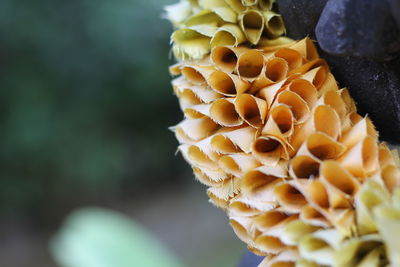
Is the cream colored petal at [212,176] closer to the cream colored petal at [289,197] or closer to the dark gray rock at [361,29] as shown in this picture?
the cream colored petal at [289,197]

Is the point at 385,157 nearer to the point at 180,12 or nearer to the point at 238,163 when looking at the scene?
the point at 238,163

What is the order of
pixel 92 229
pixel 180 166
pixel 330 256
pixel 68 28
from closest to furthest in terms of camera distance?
pixel 330 256
pixel 92 229
pixel 68 28
pixel 180 166

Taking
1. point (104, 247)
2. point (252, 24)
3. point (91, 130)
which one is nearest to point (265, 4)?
point (252, 24)

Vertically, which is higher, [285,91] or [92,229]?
[285,91]

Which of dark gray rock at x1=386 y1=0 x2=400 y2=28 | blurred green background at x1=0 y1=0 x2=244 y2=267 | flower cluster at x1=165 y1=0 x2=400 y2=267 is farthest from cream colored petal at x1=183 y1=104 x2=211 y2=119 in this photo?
blurred green background at x1=0 y1=0 x2=244 y2=267

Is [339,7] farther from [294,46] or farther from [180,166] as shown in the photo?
[180,166]

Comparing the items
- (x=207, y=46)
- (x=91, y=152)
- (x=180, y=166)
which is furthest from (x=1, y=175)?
(x=207, y=46)
